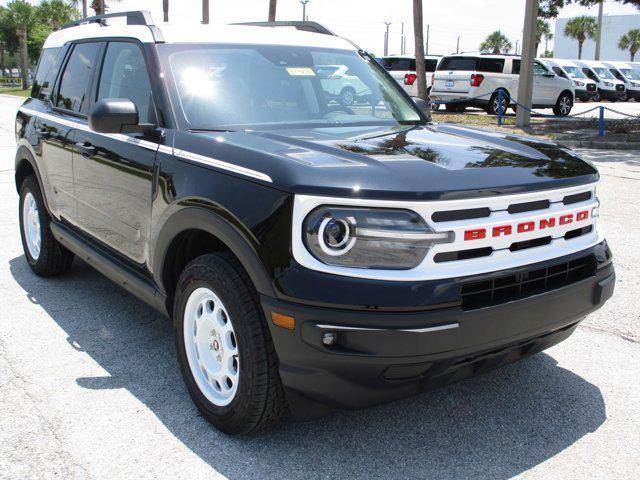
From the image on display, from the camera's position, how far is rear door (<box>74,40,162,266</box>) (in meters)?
Result: 3.63

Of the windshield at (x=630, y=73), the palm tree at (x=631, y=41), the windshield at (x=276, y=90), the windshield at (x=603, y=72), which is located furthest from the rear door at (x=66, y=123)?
the palm tree at (x=631, y=41)

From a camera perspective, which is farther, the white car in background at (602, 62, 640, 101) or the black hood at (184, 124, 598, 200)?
the white car in background at (602, 62, 640, 101)

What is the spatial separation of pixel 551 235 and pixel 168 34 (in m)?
2.33

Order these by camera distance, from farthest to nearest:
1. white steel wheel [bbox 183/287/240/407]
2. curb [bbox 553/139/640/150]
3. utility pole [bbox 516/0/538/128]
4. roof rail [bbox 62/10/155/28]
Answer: utility pole [bbox 516/0/538/128] < curb [bbox 553/139/640/150] < roof rail [bbox 62/10/155/28] < white steel wheel [bbox 183/287/240/407]

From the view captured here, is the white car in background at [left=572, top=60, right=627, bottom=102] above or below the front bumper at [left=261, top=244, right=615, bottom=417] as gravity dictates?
above

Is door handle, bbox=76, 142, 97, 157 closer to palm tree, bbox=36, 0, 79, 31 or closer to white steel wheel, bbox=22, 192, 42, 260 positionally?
white steel wheel, bbox=22, 192, 42, 260

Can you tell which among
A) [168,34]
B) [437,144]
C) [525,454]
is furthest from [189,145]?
[525,454]

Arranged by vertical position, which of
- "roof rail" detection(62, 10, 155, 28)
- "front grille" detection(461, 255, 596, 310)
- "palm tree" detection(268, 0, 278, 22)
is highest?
"palm tree" detection(268, 0, 278, 22)

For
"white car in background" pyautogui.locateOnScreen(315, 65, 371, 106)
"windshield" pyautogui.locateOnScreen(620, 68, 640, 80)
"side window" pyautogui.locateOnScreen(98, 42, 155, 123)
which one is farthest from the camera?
"windshield" pyautogui.locateOnScreen(620, 68, 640, 80)

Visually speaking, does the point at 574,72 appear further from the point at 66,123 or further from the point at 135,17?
the point at 135,17

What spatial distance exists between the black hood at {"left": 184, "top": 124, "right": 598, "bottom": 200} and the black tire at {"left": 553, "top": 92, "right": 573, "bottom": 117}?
2163 centimetres

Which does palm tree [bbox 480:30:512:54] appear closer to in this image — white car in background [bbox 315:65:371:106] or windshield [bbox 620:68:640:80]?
windshield [bbox 620:68:640:80]

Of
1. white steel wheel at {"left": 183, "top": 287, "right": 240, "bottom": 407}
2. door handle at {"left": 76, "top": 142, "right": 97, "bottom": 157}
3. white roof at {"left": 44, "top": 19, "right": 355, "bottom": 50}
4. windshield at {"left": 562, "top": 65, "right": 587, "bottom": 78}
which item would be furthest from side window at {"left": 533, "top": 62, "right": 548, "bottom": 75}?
white steel wheel at {"left": 183, "top": 287, "right": 240, "bottom": 407}

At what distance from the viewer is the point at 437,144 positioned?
133 inches
